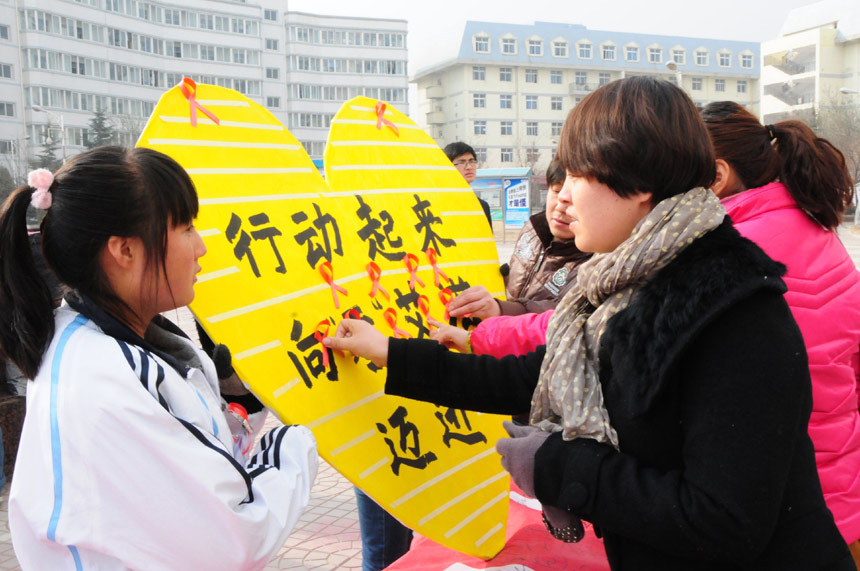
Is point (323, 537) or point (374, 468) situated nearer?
point (374, 468)

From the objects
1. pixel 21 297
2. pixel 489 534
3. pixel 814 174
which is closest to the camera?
pixel 21 297

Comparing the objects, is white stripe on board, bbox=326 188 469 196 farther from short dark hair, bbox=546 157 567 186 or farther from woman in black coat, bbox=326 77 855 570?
woman in black coat, bbox=326 77 855 570

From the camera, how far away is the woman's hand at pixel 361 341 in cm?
151

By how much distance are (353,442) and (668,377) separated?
74cm

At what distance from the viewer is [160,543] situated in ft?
3.36

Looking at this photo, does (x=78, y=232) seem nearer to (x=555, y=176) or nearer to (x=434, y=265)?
(x=434, y=265)

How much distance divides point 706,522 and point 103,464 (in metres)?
0.86

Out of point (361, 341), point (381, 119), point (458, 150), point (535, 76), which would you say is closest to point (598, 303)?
point (361, 341)

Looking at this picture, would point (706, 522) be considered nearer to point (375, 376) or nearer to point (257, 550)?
point (257, 550)

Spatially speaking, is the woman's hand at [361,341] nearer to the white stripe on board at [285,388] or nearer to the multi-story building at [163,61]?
the white stripe on board at [285,388]

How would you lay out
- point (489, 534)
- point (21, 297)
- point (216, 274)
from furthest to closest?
point (489, 534) < point (216, 274) < point (21, 297)

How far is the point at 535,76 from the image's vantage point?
49.8 metres

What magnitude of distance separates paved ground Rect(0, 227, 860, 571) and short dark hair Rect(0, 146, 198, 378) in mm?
2089

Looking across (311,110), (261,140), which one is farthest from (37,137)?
(261,140)
